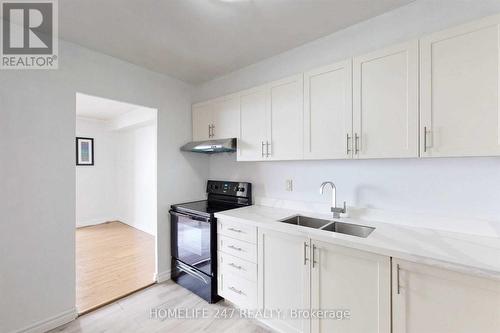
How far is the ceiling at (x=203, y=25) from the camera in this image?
1.63 m

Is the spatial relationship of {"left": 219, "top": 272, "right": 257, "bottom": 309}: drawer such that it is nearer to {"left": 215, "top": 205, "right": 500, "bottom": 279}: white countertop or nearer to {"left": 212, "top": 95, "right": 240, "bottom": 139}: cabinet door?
{"left": 215, "top": 205, "right": 500, "bottom": 279}: white countertop

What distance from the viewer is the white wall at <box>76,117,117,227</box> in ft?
16.1

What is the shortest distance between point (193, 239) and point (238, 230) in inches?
27.2

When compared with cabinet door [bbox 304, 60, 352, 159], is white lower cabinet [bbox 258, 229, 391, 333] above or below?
below

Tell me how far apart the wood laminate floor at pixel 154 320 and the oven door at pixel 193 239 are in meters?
0.35

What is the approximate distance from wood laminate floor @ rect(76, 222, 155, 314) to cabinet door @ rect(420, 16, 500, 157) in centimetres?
305

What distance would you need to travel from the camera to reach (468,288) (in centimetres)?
112

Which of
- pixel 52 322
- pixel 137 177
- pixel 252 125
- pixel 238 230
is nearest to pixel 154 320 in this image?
pixel 52 322

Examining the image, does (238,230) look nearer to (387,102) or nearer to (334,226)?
(334,226)

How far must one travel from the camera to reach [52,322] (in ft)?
6.30

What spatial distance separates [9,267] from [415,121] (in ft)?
10.2

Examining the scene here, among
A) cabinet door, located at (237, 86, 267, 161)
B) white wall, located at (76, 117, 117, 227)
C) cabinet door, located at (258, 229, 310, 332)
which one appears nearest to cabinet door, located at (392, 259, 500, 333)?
cabinet door, located at (258, 229, 310, 332)

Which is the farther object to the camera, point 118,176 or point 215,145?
point 118,176

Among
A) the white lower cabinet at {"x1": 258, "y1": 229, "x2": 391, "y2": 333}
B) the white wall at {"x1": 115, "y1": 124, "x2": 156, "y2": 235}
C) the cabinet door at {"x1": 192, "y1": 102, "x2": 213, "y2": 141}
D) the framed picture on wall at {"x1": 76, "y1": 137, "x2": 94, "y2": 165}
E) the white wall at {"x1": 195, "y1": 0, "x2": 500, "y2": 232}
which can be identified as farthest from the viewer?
the framed picture on wall at {"x1": 76, "y1": 137, "x2": 94, "y2": 165}
